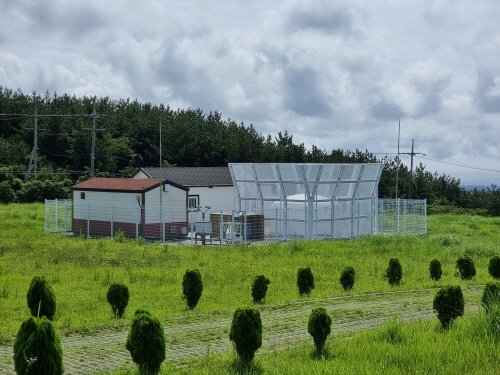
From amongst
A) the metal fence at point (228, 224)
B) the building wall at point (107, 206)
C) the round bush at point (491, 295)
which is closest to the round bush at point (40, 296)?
the round bush at point (491, 295)

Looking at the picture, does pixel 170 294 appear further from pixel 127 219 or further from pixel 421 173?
pixel 421 173

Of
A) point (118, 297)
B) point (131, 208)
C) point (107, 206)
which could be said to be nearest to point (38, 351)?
point (118, 297)

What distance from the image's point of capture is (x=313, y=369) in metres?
7.80

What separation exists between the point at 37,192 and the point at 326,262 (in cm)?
3383

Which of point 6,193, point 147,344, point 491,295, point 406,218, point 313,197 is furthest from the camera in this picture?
point 6,193

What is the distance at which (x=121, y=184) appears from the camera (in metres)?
33.4

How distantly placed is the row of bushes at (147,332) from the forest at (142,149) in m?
45.2

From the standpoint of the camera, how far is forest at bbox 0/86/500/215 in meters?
58.8

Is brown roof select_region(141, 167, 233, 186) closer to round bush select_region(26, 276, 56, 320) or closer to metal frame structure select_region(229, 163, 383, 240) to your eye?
metal frame structure select_region(229, 163, 383, 240)

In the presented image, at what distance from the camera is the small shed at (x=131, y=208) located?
3156cm

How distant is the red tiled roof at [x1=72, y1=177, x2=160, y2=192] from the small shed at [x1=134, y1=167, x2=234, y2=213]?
12.9ft

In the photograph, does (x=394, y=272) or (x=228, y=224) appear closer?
(x=394, y=272)

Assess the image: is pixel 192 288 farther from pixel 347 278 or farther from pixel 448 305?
pixel 448 305

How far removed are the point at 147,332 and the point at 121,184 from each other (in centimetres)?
2629
